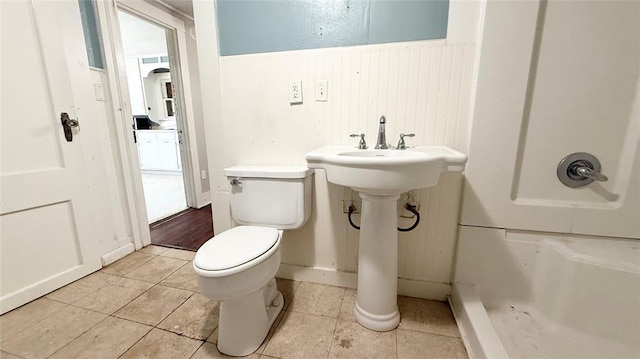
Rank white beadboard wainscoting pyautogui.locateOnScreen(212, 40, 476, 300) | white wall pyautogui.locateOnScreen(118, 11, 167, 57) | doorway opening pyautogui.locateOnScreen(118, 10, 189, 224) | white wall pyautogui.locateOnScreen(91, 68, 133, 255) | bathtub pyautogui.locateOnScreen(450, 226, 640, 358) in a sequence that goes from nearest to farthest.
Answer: bathtub pyautogui.locateOnScreen(450, 226, 640, 358) < white beadboard wainscoting pyautogui.locateOnScreen(212, 40, 476, 300) < white wall pyautogui.locateOnScreen(91, 68, 133, 255) < white wall pyautogui.locateOnScreen(118, 11, 167, 57) < doorway opening pyautogui.locateOnScreen(118, 10, 189, 224)

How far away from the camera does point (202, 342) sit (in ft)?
3.52

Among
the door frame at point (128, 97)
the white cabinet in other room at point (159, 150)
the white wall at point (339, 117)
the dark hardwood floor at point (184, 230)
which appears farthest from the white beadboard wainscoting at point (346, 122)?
the white cabinet in other room at point (159, 150)

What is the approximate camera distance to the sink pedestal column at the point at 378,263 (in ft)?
3.48

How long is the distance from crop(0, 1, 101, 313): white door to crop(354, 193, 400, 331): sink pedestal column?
1.63 m

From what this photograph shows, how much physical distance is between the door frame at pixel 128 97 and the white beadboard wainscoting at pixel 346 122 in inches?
30.4

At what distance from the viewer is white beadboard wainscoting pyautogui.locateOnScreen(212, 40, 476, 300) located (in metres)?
1.17

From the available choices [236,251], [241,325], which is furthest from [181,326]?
[236,251]

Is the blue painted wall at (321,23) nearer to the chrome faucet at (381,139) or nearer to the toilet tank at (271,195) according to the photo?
the chrome faucet at (381,139)

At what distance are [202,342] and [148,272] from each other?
0.79 m

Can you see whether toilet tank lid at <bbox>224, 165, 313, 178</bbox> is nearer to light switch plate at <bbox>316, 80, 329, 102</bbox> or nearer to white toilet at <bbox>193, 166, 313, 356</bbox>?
white toilet at <bbox>193, 166, 313, 356</bbox>

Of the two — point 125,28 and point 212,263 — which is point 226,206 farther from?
point 125,28

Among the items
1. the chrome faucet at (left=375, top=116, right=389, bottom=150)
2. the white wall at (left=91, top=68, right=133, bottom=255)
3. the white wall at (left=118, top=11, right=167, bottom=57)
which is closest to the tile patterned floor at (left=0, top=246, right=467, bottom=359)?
the white wall at (left=91, top=68, right=133, bottom=255)

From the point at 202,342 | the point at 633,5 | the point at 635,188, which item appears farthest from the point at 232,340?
the point at 633,5

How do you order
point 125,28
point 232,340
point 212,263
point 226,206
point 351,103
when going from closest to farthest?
point 212,263 → point 232,340 → point 351,103 → point 226,206 → point 125,28
